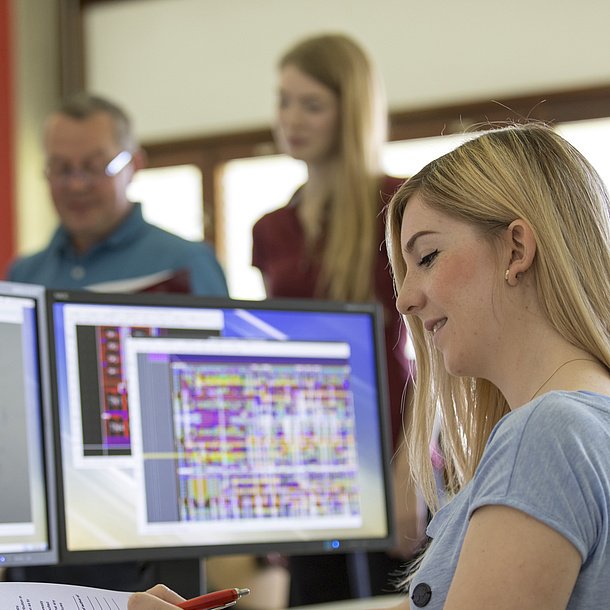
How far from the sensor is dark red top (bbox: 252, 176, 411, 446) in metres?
1.67

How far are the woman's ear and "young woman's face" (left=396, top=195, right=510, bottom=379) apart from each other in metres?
0.02

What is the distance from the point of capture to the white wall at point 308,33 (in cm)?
368

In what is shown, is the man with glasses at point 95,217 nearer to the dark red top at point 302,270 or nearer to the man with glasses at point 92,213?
the man with glasses at point 92,213

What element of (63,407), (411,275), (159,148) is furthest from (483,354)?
(159,148)

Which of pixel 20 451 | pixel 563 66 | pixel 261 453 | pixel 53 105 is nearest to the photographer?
pixel 20 451

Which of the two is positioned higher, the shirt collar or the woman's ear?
the shirt collar

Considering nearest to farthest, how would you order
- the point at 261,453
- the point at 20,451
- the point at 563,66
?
1. the point at 20,451
2. the point at 261,453
3. the point at 563,66

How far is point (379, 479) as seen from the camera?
4.31ft

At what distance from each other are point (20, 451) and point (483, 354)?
607 millimetres

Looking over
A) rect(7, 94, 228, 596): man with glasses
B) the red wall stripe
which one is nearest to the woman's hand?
rect(7, 94, 228, 596): man with glasses

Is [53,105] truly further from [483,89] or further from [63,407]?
[63,407]

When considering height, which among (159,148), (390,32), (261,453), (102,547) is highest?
(390,32)

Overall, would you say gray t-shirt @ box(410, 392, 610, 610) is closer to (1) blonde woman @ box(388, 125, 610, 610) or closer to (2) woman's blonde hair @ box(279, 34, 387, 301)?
(1) blonde woman @ box(388, 125, 610, 610)

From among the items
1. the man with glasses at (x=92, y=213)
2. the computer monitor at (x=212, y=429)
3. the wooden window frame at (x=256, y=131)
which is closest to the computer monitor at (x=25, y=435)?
the computer monitor at (x=212, y=429)
